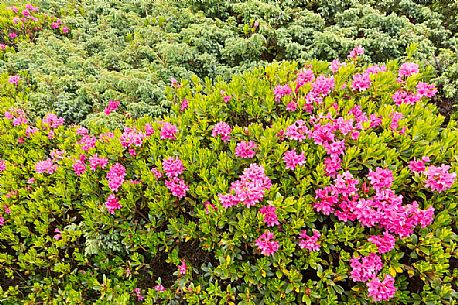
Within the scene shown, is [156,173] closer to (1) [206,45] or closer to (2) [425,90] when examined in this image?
(1) [206,45]

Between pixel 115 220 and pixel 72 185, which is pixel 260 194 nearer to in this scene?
pixel 115 220

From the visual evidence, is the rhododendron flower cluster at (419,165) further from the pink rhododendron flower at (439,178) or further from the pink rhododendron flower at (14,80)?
the pink rhododendron flower at (14,80)

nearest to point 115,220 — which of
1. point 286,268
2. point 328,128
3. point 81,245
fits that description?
point 81,245

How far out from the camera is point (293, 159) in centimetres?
237

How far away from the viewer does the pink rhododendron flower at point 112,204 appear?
8.81 feet

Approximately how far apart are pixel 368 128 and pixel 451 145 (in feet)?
1.86

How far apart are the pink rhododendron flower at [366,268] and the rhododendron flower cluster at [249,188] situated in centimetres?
69

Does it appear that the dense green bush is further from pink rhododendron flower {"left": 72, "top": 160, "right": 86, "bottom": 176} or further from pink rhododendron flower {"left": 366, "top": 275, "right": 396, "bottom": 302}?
pink rhododendron flower {"left": 366, "top": 275, "right": 396, "bottom": 302}

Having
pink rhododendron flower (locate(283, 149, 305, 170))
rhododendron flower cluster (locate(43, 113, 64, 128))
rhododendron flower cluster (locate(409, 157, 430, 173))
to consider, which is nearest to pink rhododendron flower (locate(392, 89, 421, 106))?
rhododendron flower cluster (locate(409, 157, 430, 173))

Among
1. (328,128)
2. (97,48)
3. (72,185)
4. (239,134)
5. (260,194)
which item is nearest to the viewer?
(260,194)

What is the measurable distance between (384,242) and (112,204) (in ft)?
6.14

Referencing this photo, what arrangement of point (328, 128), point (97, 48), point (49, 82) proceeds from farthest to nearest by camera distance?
point (97, 48) → point (49, 82) → point (328, 128)

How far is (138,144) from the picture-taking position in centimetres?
281

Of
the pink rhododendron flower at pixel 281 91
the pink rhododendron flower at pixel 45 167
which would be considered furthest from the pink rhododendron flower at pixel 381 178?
the pink rhododendron flower at pixel 45 167
